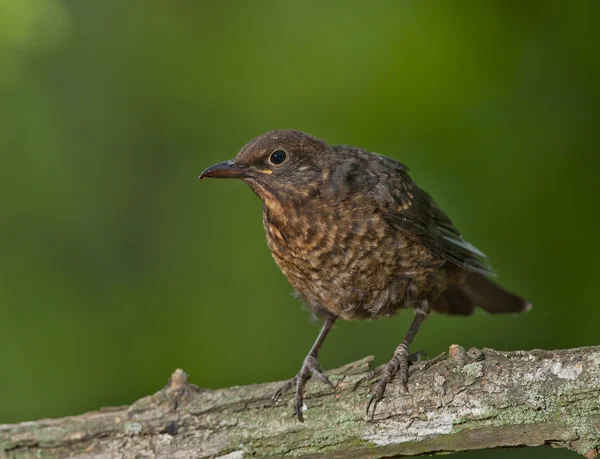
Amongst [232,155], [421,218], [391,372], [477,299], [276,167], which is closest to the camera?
[391,372]

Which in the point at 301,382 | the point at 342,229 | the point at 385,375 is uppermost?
the point at 342,229

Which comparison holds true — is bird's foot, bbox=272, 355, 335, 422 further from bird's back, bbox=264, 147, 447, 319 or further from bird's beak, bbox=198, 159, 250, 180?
bird's beak, bbox=198, 159, 250, 180

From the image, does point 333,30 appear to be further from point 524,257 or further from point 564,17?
point 524,257

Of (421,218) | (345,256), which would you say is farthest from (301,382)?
(421,218)

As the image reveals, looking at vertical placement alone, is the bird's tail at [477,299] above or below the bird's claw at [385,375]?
above

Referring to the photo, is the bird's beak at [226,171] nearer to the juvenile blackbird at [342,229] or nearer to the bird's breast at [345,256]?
the juvenile blackbird at [342,229]

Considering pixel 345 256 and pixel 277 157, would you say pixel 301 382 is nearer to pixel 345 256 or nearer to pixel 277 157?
pixel 345 256

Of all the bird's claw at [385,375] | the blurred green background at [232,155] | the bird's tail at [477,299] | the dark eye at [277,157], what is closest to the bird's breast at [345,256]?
the dark eye at [277,157]

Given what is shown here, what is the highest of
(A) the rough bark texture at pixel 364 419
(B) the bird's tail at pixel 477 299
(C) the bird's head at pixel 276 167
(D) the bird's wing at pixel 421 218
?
(C) the bird's head at pixel 276 167
